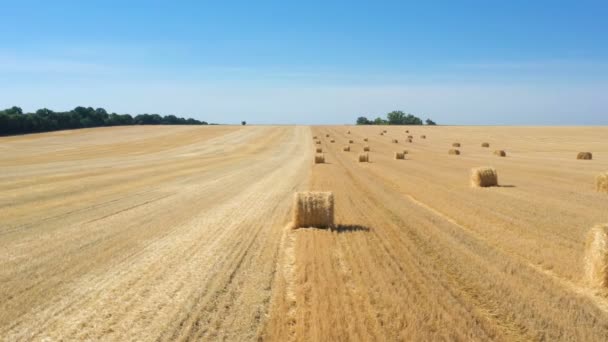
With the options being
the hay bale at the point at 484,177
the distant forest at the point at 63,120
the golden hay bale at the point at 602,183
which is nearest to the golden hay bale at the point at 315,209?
the hay bale at the point at 484,177

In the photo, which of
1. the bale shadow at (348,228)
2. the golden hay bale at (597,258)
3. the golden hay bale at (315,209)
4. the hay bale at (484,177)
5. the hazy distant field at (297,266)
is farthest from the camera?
the hay bale at (484,177)

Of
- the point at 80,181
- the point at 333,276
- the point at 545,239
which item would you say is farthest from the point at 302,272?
the point at 80,181

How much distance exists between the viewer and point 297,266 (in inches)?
391

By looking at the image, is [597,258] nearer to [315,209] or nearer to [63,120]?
[315,209]

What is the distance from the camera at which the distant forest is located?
8338 centimetres

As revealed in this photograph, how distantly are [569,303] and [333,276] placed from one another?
345 cm

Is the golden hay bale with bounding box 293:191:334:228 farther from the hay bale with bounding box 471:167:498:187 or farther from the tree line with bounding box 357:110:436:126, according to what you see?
the tree line with bounding box 357:110:436:126

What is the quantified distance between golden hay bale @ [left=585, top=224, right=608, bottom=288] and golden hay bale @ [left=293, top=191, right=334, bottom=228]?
600cm

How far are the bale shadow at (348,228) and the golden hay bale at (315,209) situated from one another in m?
0.24

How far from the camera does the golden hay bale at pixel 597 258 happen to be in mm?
8453

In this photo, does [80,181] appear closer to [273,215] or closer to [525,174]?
[273,215]

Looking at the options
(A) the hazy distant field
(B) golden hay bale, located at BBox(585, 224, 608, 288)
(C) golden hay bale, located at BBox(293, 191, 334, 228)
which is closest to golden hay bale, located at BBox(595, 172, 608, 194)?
(A) the hazy distant field

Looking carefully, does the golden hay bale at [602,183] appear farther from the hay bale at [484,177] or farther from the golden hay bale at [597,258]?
the golden hay bale at [597,258]

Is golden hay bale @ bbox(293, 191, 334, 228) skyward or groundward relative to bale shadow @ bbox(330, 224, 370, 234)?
skyward
